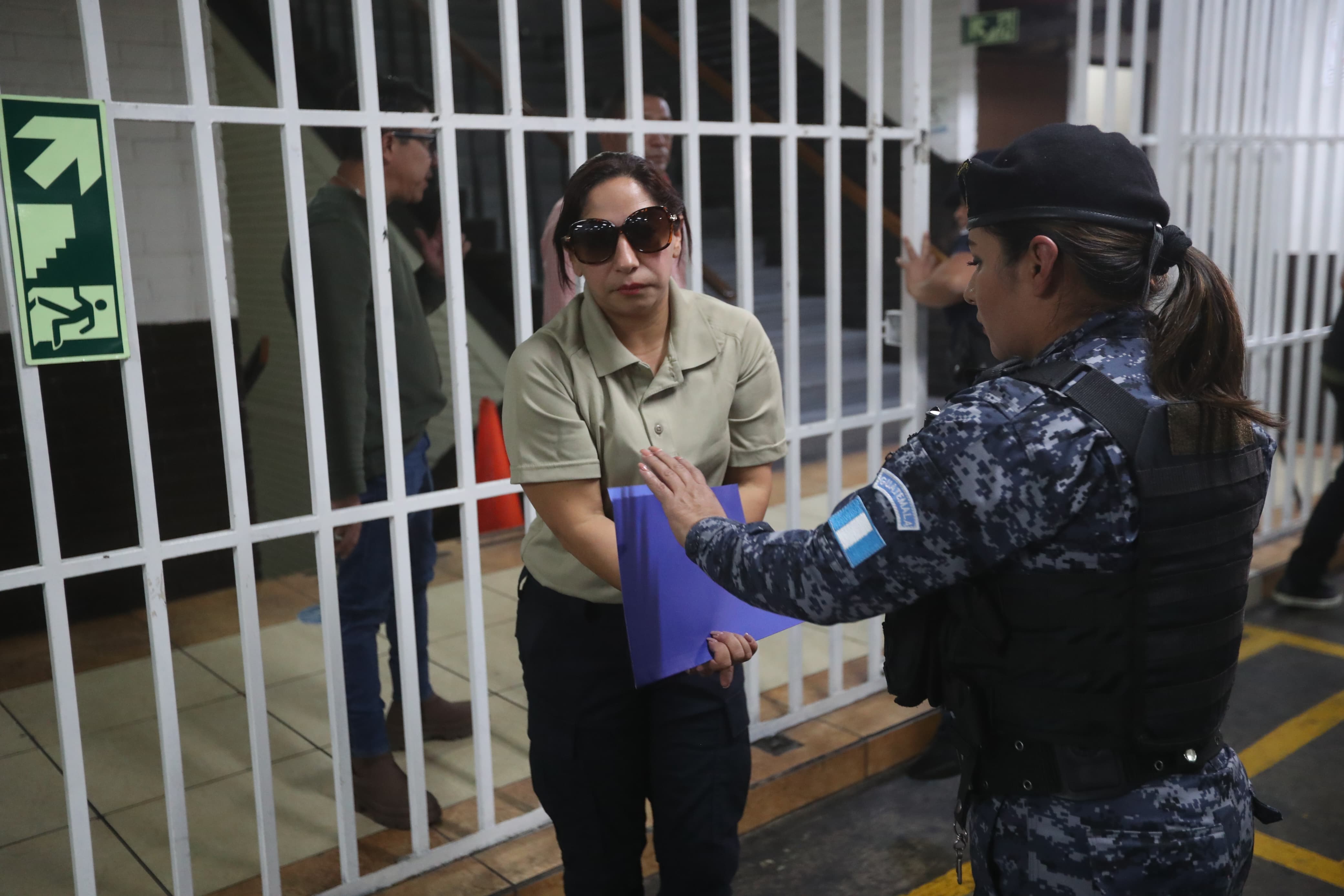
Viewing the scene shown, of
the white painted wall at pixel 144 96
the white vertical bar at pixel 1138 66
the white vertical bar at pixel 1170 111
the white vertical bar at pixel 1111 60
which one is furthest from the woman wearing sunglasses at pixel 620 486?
the white painted wall at pixel 144 96

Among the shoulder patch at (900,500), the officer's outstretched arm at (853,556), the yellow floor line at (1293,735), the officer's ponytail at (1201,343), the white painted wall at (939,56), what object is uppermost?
the white painted wall at (939,56)

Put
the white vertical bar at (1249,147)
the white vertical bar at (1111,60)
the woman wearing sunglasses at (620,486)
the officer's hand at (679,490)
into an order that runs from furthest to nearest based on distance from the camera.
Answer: the white vertical bar at (1249,147) → the white vertical bar at (1111,60) → the woman wearing sunglasses at (620,486) → the officer's hand at (679,490)

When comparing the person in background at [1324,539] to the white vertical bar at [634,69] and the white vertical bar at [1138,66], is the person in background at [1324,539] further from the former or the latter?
the white vertical bar at [634,69]

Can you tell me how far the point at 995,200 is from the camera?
135cm

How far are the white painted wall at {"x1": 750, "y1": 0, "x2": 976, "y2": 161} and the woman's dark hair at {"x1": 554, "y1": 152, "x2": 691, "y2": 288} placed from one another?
7060 millimetres

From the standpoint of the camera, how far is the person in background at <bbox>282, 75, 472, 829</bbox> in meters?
2.64

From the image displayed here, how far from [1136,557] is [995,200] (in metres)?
0.46

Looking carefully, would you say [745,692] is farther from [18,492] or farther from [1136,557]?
[18,492]

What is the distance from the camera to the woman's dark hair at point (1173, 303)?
51.4 inches

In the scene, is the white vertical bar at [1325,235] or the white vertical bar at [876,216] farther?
the white vertical bar at [1325,235]

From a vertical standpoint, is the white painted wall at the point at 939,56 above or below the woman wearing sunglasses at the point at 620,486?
above

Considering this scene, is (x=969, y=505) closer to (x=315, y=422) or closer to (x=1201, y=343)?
(x=1201, y=343)

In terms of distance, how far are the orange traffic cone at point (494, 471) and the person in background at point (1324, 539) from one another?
325cm

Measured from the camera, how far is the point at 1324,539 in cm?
446
